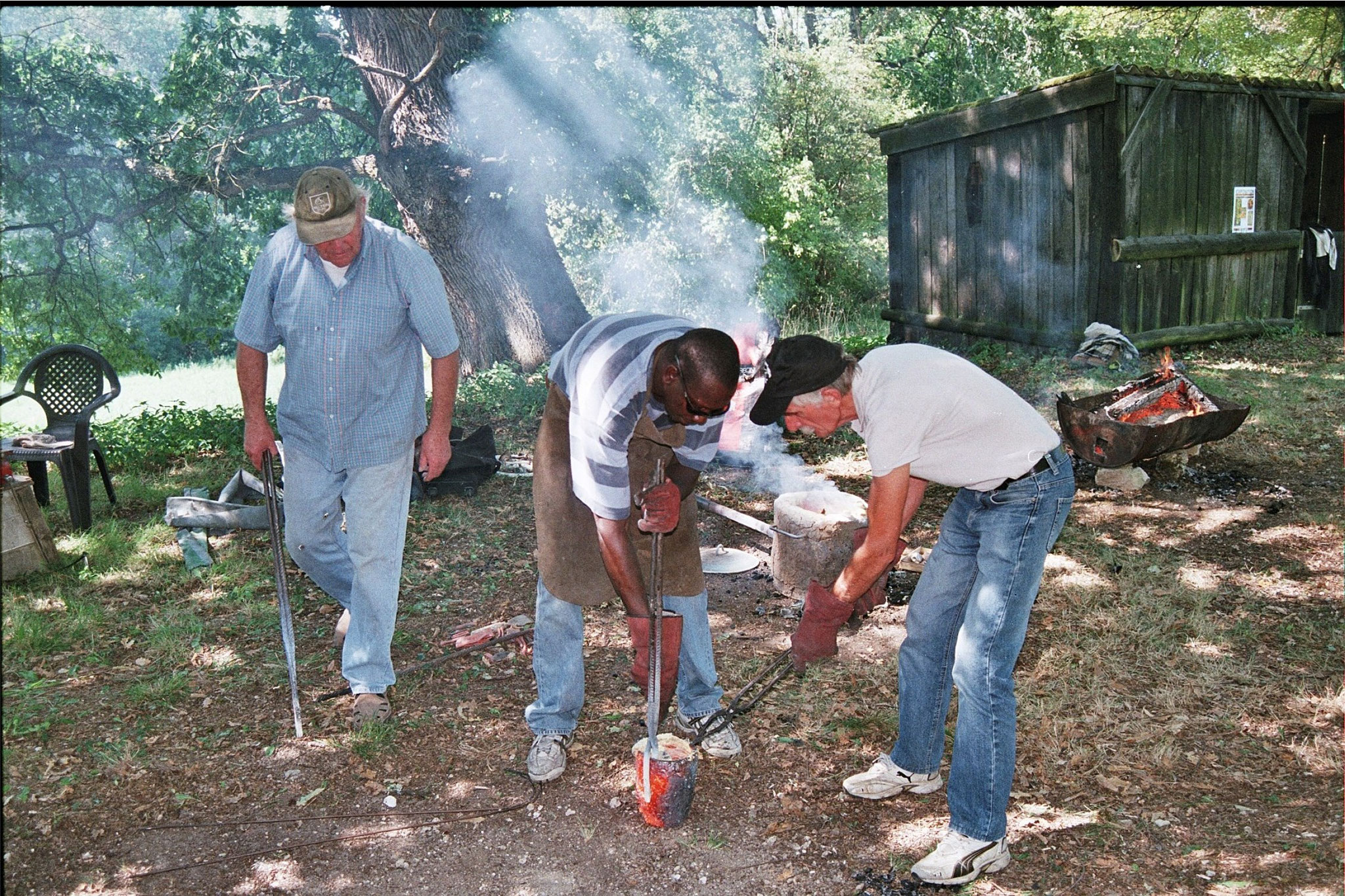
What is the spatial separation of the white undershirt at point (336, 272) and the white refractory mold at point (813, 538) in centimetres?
247

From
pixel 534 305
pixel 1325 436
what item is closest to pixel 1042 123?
pixel 1325 436

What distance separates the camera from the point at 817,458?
7.97 m

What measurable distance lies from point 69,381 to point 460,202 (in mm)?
4388

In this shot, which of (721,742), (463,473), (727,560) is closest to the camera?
(721,742)

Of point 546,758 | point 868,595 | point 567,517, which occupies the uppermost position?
point 567,517

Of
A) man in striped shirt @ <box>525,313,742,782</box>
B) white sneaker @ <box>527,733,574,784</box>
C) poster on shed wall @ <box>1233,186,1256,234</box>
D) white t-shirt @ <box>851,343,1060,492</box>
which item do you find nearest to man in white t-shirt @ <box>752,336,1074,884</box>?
white t-shirt @ <box>851,343,1060,492</box>

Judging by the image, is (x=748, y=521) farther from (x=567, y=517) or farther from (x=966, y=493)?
(x=966, y=493)

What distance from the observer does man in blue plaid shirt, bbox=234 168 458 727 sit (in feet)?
12.3

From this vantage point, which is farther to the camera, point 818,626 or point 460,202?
point 460,202

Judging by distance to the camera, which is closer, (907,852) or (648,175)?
(907,852)

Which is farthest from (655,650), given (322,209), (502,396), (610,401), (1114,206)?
(1114,206)

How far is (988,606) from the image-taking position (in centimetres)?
282

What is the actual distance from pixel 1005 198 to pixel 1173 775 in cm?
831

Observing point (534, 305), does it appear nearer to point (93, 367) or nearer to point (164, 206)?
point (164, 206)
